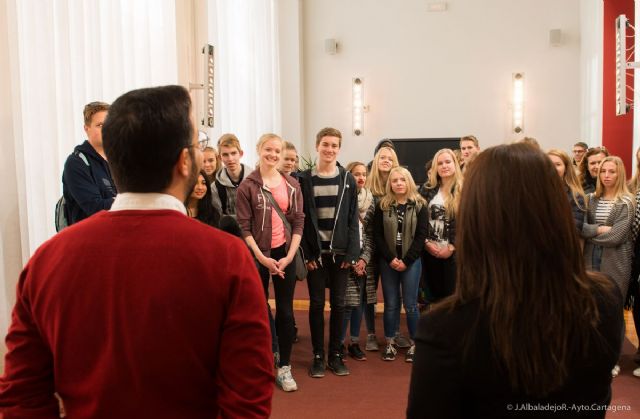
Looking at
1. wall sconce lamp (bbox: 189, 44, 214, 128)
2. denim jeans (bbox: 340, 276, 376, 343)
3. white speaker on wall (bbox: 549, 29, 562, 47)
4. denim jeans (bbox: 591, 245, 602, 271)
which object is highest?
white speaker on wall (bbox: 549, 29, 562, 47)

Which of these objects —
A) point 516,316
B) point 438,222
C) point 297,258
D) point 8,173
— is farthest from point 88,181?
point 438,222

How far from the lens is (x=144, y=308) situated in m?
0.95

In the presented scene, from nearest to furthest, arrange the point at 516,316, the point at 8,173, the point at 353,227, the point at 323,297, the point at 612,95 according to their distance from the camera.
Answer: the point at 516,316
the point at 8,173
the point at 323,297
the point at 353,227
the point at 612,95

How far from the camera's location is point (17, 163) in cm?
A: 291

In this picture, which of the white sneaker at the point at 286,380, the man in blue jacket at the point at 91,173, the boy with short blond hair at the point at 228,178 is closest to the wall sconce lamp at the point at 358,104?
the boy with short blond hair at the point at 228,178

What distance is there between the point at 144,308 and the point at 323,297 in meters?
2.46

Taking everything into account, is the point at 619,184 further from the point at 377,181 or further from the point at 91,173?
the point at 91,173

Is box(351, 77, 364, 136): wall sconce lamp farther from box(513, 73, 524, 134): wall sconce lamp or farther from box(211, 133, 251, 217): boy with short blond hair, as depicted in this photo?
box(211, 133, 251, 217): boy with short blond hair

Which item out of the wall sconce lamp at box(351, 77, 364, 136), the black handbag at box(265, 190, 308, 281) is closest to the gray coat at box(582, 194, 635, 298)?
the black handbag at box(265, 190, 308, 281)

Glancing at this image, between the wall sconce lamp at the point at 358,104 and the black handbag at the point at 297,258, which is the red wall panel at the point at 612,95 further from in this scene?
the black handbag at the point at 297,258

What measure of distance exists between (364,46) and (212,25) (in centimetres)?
373

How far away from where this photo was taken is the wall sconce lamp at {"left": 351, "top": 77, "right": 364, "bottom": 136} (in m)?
8.99

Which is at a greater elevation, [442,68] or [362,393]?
[442,68]

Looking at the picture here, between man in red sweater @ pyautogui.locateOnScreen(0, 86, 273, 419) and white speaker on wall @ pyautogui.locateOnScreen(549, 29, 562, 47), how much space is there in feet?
28.5
